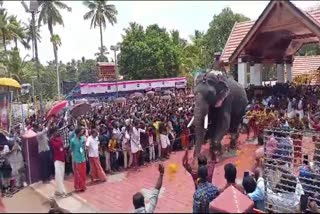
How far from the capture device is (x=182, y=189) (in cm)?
920

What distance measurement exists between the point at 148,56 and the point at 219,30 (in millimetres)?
6464

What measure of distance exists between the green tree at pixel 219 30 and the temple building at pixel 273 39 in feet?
49.9

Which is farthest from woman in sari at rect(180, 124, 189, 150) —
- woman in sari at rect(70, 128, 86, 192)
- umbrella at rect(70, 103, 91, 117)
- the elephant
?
woman in sari at rect(70, 128, 86, 192)

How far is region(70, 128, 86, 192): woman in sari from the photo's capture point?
898 centimetres

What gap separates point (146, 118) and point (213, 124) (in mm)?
2014

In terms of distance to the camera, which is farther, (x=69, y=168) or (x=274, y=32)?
(x=274, y=32)

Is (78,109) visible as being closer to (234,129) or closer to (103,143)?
(103,143)

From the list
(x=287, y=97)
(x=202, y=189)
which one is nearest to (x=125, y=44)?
(x=287, y=97)

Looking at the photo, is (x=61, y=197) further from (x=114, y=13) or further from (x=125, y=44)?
(x=114, y=13)

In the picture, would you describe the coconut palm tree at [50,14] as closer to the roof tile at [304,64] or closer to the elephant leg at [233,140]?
the roof tile at [304,64]

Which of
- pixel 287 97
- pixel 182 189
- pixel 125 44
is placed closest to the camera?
pixel 182 189

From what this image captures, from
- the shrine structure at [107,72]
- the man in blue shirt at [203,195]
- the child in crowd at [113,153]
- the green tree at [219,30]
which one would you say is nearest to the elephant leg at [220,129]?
the child in crowd at [113,153]

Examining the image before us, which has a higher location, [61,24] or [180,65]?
[61,24]

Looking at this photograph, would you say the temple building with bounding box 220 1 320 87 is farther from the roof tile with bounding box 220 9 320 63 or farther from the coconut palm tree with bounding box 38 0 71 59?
the coconut palm tree with bounding box 38 0 71 59
